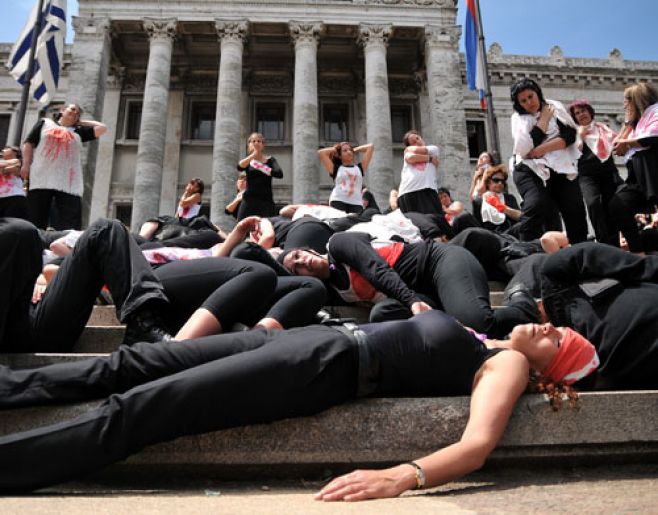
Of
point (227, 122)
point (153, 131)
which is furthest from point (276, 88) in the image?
point (153, 131)

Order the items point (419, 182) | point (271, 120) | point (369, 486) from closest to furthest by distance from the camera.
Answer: point (369, 486) < point (419, 182) < point (271, 120)

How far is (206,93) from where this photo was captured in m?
25.1

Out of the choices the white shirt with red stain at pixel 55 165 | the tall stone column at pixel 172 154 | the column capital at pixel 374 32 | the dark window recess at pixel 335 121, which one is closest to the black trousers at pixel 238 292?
the white shirt with red stain at pixel 55 165

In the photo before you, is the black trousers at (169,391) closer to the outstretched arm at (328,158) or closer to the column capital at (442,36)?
the outstretched arm at (328,158)

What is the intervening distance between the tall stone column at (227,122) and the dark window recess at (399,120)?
27.1ft

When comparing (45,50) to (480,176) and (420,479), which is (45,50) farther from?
(420,479)

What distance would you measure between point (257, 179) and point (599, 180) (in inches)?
197

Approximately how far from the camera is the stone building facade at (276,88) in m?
20.2

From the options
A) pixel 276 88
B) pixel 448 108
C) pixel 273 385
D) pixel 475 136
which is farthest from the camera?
pixel 475 136

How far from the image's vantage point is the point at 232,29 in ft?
71.5

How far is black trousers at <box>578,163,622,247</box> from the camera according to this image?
626cm

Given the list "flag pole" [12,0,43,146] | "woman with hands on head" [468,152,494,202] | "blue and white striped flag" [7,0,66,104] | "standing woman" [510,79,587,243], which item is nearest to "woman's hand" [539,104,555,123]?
"standing woman" [510,79,587,243]

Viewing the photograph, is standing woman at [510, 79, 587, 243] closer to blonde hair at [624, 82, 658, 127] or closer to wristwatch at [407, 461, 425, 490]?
blonde hair at [624, 82, 658, 127]

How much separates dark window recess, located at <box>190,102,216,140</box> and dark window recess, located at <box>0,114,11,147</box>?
8.82 meters
